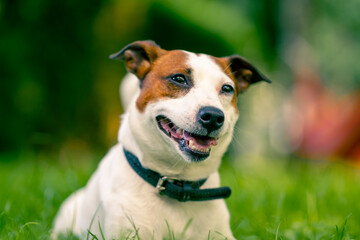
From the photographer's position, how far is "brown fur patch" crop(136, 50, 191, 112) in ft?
8.50

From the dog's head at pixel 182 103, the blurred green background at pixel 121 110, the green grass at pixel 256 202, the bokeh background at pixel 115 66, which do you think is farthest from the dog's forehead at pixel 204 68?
the bokeh background at pixel 115 66

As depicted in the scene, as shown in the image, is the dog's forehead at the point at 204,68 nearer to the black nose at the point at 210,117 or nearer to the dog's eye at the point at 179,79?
the dog's eye at the point at 179,79

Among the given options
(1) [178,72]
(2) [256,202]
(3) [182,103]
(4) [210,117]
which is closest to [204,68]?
(1) [178,72]

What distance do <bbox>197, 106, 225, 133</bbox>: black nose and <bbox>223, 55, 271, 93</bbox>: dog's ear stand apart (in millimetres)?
689

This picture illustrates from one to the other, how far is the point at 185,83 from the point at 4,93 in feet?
20.1

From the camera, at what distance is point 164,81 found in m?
2.64

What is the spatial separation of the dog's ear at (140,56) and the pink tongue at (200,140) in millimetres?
578

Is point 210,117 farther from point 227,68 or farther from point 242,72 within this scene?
point 242,72

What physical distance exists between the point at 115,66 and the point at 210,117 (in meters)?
7.18

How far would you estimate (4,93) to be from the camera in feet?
25.8

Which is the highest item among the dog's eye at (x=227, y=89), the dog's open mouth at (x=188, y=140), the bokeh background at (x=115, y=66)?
the dog's eye at (x=227, y=89)

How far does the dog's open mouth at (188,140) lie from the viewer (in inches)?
95.0

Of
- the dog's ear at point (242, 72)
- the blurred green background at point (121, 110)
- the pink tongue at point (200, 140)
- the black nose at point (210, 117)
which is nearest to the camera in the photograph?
the black nose at point (210, 117)

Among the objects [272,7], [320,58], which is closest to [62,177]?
[272,7]
